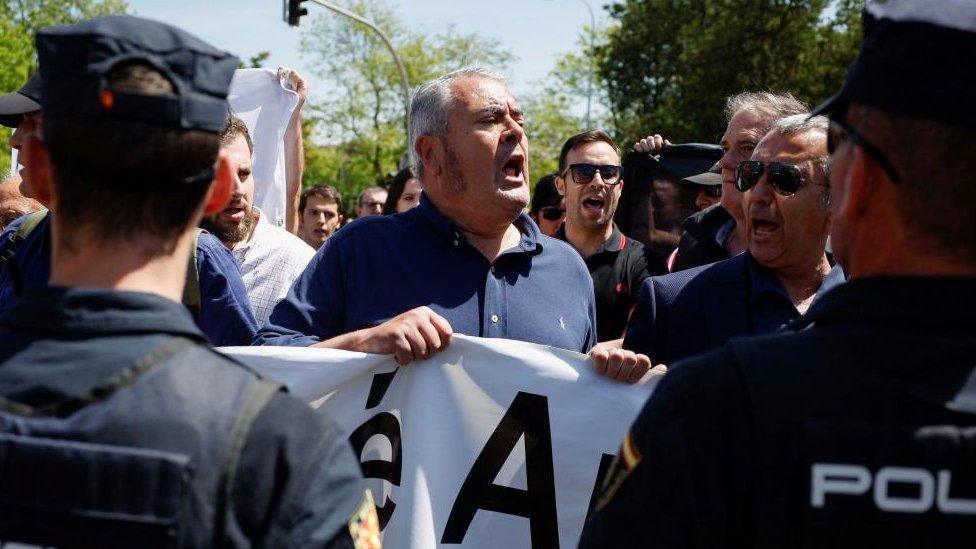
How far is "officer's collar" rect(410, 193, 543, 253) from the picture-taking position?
12.6ft

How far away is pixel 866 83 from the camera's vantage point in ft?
5.66

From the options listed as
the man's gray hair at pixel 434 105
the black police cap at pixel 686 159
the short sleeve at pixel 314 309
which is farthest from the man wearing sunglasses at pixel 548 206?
the short sleeve at pixel 314 309

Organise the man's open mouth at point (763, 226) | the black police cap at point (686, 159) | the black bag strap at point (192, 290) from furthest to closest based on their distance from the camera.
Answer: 1. the black police cap at point (686, 159)
2. the man's open mouth at point (763, 226)
3. the black bag strap at point (192, 290)

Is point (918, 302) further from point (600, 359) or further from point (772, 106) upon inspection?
point (772, 106)

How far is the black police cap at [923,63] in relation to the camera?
1.65m

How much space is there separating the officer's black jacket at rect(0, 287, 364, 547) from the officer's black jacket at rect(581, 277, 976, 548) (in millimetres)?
447

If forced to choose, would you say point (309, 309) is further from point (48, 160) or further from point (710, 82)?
point (710, 82)

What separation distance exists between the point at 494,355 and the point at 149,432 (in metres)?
1.91

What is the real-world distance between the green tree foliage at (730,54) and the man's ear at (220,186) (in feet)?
96.9

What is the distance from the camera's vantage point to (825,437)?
1.64 metres

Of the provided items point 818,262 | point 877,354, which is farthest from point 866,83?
point 818,262

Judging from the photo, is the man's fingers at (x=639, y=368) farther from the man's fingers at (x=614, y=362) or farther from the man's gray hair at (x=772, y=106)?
the man's gray hair at (x=772, y=106)

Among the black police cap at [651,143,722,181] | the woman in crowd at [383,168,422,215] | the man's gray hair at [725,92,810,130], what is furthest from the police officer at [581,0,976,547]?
the woman in crowd at [383,168,422,215]

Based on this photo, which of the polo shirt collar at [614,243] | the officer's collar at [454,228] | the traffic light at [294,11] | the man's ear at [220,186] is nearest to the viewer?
the man's ear at [220,186]
